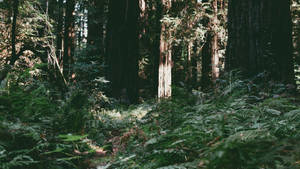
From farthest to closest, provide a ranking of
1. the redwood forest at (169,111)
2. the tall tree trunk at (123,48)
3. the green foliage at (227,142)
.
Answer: the tall tree trunk at (123,48) < the redwood forest at (169,111) < the green foliage at (227,142)

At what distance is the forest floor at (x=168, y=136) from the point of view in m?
1.60

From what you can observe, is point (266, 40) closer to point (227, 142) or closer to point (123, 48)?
point (227, 142)

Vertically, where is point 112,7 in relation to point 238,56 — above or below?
above

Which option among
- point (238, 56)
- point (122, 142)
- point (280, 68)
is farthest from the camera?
point (238, 56)

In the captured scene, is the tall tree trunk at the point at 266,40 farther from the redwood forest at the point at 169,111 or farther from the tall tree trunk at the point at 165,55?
the tall tree trunk at the point at 165,55

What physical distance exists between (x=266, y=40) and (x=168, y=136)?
2.72m

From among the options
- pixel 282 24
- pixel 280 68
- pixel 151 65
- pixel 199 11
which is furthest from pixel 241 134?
pixel 151 65

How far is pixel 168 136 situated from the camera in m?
2.48

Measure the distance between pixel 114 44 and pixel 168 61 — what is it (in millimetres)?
3693

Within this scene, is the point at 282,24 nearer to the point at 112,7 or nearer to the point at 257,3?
the point at 257,3

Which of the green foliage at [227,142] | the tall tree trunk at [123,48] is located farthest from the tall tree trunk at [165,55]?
the green foliage at [227,142]

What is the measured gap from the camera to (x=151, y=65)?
1883 cm

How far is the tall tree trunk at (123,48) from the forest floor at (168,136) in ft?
14.0

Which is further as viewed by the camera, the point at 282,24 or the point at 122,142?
the point at 282,24
